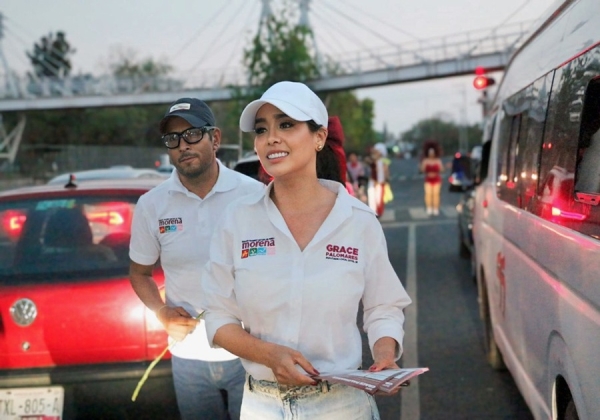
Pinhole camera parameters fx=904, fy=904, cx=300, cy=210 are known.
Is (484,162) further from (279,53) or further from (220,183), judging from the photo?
(279,53)

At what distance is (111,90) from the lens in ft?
255

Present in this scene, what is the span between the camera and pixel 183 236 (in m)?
3.82

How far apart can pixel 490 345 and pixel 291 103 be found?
475cm

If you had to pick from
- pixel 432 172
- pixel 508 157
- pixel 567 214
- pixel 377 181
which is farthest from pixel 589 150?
pixel 432 172

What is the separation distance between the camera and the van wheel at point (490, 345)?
686 centimetres

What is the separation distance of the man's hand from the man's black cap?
772mm

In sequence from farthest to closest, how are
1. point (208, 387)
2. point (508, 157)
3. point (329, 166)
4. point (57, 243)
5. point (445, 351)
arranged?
point (445, 351)
point (508, 157)
point (57, 243)
point (329, 166)
point (208, 387)

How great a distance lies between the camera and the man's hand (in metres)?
3.67

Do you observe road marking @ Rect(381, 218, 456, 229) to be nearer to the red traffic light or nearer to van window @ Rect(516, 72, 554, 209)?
the red traffic light

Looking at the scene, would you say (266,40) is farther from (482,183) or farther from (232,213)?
(232,213)

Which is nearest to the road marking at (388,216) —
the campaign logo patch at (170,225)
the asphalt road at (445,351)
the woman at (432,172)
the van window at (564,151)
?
the woman at (432,172)

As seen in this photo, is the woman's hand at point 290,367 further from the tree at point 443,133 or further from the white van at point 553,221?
the tree at point 443,133

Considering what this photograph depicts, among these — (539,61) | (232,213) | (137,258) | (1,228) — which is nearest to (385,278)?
(232,213)

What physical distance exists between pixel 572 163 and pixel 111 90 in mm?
76970
